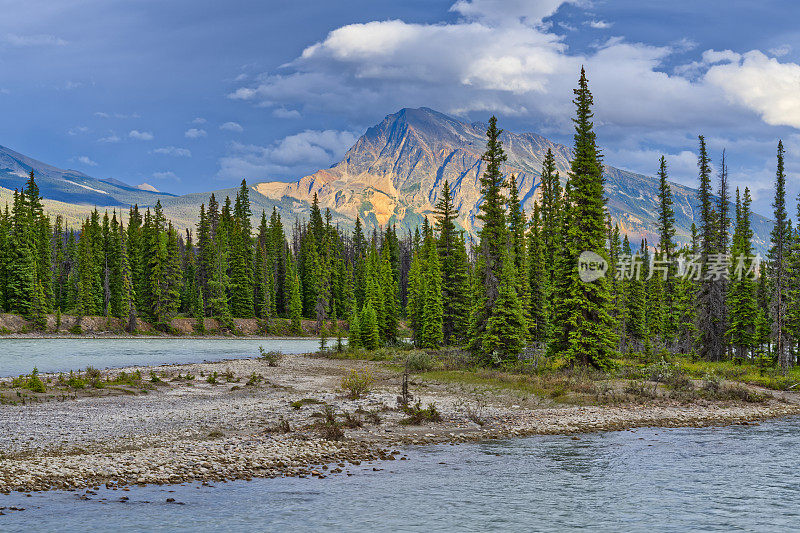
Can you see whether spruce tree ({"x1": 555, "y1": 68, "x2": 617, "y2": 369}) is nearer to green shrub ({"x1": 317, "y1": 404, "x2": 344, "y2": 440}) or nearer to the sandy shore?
the sandy shore

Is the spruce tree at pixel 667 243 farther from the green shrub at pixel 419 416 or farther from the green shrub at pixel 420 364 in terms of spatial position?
the green shrub at pixel 419 416

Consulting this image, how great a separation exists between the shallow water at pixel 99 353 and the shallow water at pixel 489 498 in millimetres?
31952

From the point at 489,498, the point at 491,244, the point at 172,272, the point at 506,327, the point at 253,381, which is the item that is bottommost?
the point at 489,498

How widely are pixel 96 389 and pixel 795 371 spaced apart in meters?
50.8

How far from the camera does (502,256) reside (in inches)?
1708

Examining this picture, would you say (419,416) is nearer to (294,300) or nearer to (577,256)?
(577,256)

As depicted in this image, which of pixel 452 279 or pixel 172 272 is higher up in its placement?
pixel 172 272

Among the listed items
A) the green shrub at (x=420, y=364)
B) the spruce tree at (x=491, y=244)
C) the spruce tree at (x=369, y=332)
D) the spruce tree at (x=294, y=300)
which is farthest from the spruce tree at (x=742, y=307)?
the spruce tree at (x=294, y=300)

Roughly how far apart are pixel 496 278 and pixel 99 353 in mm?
44176

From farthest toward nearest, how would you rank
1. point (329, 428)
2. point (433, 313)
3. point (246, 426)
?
1. point (433, 313)
2. point (246, 426)
3. point (329, 428)

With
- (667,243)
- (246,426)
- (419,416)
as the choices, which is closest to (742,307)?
(667,243)

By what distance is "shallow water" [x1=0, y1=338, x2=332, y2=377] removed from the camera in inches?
1919

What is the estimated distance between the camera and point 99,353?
61938 mm

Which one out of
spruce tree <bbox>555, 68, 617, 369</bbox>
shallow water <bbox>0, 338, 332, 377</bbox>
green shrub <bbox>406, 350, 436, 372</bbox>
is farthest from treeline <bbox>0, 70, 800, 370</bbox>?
shallow water <bbox>0, 338, 332, 377</bbox>
